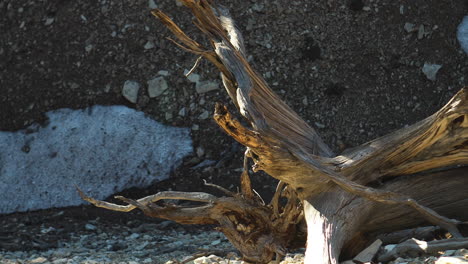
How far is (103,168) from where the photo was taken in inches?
341

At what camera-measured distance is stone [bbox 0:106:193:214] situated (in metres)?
8.53

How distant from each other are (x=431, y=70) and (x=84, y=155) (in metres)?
4.06

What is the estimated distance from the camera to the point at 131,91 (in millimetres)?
8977

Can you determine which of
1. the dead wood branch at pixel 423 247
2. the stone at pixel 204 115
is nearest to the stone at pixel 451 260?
the dead wood branch at pixel 423 247

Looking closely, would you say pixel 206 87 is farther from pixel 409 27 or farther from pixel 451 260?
pixel 451 260

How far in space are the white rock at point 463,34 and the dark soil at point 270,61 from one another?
62mm

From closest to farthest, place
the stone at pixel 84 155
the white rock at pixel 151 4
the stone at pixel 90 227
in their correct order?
the stone at pixel 90 227
the stone at pixel 84 155
the white rock at pixel 151 4

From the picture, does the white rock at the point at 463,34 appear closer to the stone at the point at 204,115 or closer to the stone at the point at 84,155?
the stone at the point at 204,115

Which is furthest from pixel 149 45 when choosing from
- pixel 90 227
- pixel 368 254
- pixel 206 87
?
pixel 368 254

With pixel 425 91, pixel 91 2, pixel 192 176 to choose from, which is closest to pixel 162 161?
pixel 192 176

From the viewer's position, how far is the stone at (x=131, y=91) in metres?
8.96

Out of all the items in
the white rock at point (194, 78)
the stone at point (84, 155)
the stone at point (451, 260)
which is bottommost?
the stone at point (451, 260)

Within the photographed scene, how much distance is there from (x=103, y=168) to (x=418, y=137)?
426 centimetres

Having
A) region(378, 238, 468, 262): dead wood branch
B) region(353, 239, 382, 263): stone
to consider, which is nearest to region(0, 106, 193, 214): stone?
region(353, 239, 382, 263): stone
